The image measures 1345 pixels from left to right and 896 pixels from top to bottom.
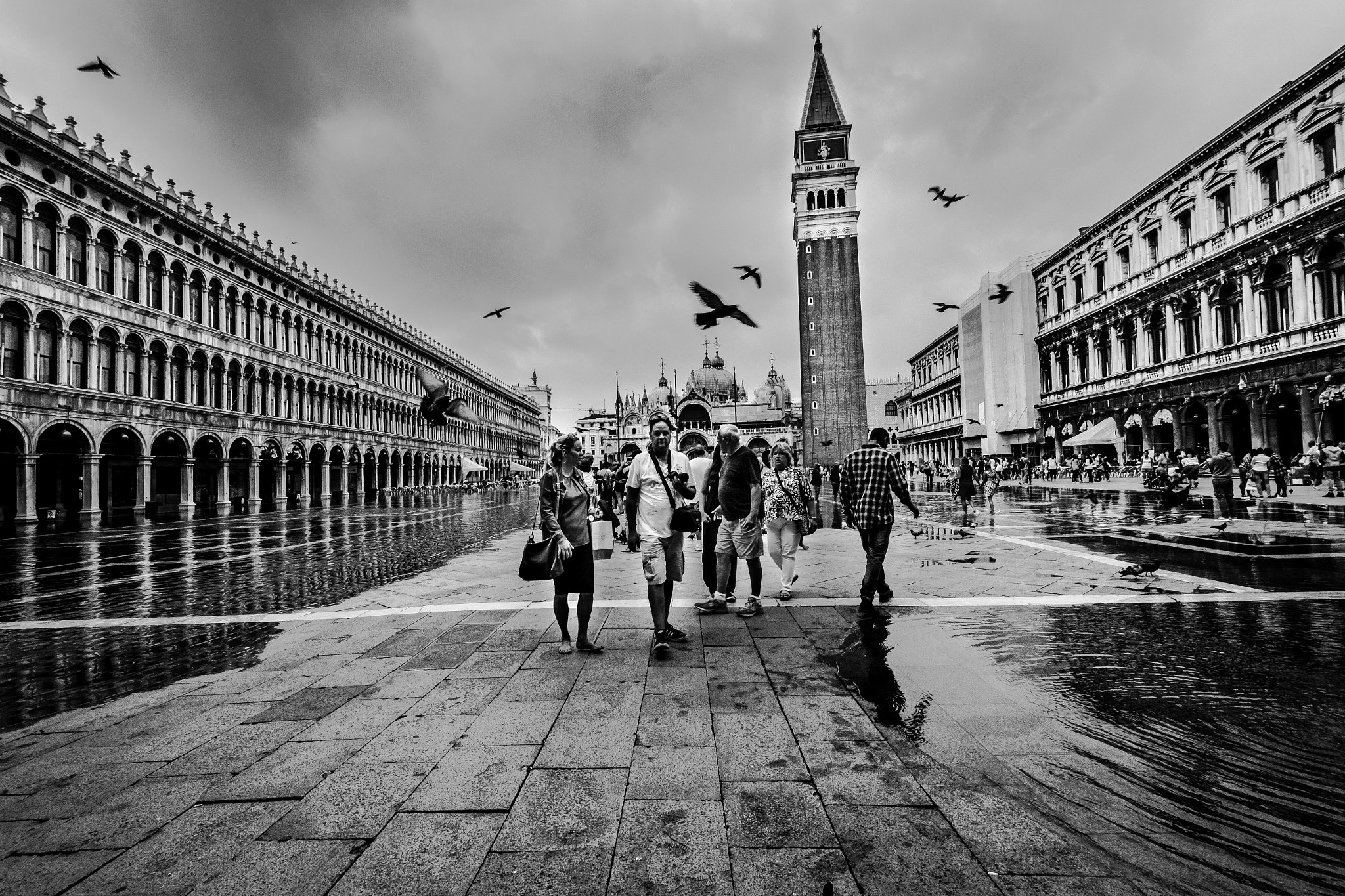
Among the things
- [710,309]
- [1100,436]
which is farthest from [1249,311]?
[710,309]

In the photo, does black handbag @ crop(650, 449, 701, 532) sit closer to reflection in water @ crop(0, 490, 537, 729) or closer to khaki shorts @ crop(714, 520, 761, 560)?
khaki shorts @ crop(714, 520, 761, 560)

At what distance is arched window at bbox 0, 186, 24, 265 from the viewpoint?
753 inches

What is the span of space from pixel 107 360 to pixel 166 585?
20456 millimetres

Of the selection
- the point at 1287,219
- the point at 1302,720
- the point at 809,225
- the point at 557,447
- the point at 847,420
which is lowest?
the point at 1302,720

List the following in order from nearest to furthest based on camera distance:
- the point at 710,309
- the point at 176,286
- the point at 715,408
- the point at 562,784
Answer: the point at 562,784 < the point at 710,309 < the point at 176,286 < the point at 715,408

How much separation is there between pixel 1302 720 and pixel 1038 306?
135ft

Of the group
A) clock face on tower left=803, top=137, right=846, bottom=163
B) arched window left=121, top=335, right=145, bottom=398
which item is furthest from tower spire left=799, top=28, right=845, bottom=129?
arched window left=121, top=335, right=145, bottom=398

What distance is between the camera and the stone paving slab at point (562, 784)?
6.55 feet

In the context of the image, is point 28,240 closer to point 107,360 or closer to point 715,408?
point 107,360

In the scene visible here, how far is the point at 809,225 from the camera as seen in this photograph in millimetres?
56875

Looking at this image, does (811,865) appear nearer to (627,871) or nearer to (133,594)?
(627,871)

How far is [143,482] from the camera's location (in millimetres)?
23172

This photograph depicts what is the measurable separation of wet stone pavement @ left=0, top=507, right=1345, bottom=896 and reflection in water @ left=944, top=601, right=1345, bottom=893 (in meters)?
0.01

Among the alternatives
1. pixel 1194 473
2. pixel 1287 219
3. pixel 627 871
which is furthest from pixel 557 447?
pixel 1287 219
